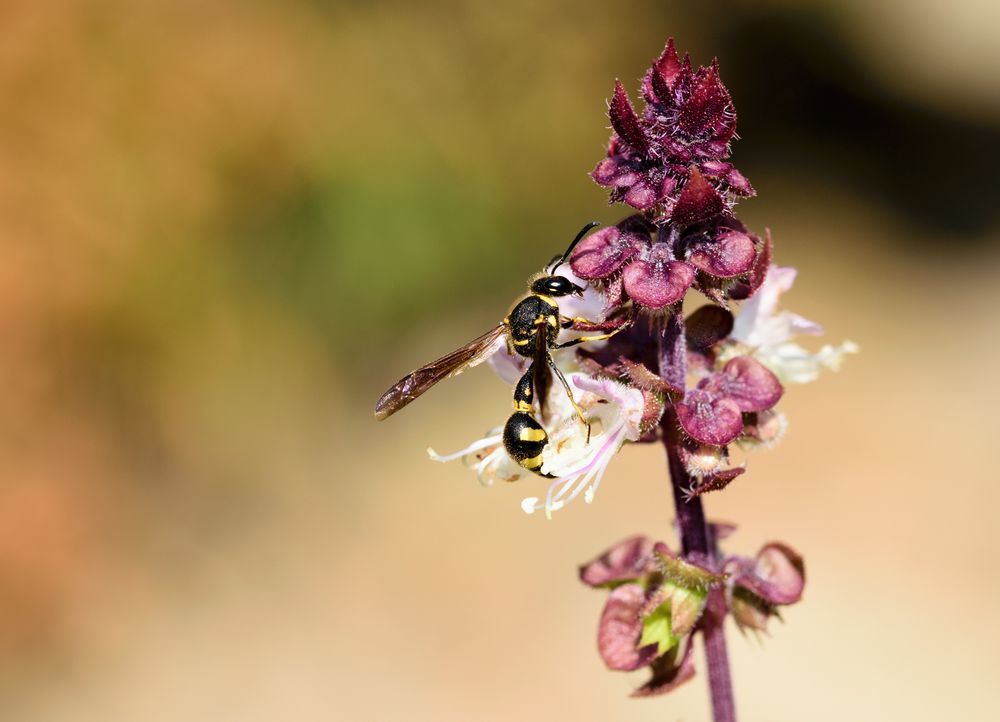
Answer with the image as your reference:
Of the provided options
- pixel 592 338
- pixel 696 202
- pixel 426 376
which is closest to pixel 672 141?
pixel 696 202

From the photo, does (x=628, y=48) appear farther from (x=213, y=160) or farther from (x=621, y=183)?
(x=621, y=183)

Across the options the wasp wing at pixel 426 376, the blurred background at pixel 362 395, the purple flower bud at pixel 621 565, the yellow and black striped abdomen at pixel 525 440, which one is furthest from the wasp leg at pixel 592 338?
the blurred background at pixel 362 395

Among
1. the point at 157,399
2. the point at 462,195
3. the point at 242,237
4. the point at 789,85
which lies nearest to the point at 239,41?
the point at 242,237

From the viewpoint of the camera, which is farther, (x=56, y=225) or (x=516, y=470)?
(x=56, y=225)

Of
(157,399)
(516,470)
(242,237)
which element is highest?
(242,237)

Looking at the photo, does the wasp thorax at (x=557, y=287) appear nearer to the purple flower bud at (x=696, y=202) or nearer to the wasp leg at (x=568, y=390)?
the wasp leg at (x=568, y=390)

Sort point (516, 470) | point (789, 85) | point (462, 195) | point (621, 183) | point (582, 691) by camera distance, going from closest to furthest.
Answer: point (621, 183) → point (516, 470) → point (582, 691) → point (462, 195) → point (789, 85)

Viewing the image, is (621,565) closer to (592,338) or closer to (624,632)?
(624,632)
